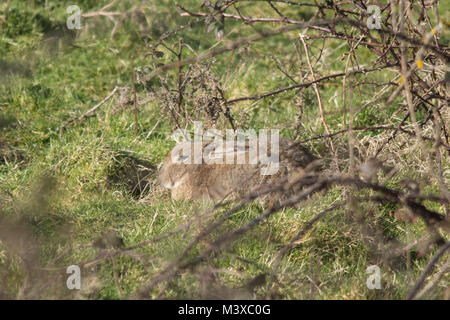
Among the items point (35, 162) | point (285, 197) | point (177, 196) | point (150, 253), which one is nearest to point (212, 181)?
point (177, 196)

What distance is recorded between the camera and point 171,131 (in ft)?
15.6

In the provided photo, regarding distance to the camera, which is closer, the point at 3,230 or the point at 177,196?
the point at 3,230

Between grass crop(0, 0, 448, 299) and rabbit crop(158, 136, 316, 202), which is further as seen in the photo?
rabbit crop(158, 136, 316, 202)

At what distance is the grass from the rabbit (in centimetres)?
13

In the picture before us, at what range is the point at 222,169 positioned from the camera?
3922 millimetres

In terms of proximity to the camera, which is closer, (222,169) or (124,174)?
(222,169)

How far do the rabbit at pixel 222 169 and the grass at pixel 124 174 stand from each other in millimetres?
133

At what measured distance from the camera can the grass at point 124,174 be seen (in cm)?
288

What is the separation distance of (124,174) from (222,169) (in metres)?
0.76

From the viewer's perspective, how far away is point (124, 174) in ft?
13.9

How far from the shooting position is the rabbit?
3.85 meters
